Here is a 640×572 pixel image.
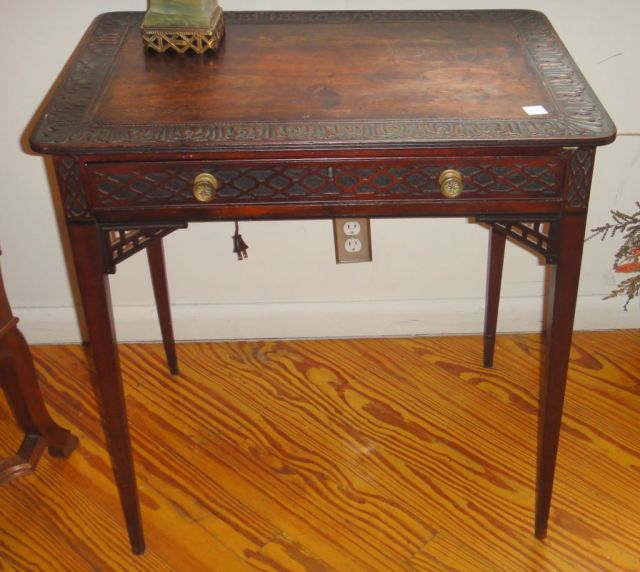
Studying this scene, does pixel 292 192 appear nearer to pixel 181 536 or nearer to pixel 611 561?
pixel 181 536

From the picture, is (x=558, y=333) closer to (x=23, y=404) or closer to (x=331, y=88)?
(x=331, y=88)

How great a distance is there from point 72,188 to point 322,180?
0.35 meters

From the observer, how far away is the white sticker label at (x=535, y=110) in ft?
3.78

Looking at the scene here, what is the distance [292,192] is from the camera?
116 centimetres

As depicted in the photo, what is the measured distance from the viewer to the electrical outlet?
1773mm

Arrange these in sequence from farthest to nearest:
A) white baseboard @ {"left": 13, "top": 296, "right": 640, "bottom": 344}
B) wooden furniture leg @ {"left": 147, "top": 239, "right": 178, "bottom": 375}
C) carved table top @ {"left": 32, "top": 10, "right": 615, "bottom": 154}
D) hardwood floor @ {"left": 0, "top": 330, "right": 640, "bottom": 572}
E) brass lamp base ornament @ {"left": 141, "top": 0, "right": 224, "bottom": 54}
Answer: white baseboard @ {"left": 13, "top": 296, "right": 640, "bottom": 344} → wooden furniture leg @ {"left": 147, "top": 239, "right": 178, "bottom": 375} → hardwood floor @ {"left": 0, "top": 330, "right": 640, "bottom": 572} → brass lamp base ornament @ {"left": 141, "top": 0, "right": 224, "bottom": 54} → carved table top @ {"left": 32, "top": 10, "right": 615, "bottom": 154}

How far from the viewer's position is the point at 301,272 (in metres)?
1.92

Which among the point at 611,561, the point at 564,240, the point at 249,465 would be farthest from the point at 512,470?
the point at 564,240

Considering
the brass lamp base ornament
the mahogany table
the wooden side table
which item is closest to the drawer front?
the mahogany table

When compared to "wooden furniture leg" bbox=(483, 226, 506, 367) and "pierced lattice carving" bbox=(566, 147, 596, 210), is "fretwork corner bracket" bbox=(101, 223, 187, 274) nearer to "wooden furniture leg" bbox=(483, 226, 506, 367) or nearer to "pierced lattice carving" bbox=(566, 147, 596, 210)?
"pierced lattice carving" bbox=(566, 147, 596, 210)

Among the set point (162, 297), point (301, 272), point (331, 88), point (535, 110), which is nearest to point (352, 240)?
point (301, 272)

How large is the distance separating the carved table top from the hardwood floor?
772 mm

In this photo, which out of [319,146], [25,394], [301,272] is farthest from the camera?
[301,272]

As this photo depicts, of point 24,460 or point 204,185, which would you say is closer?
point 204,185
